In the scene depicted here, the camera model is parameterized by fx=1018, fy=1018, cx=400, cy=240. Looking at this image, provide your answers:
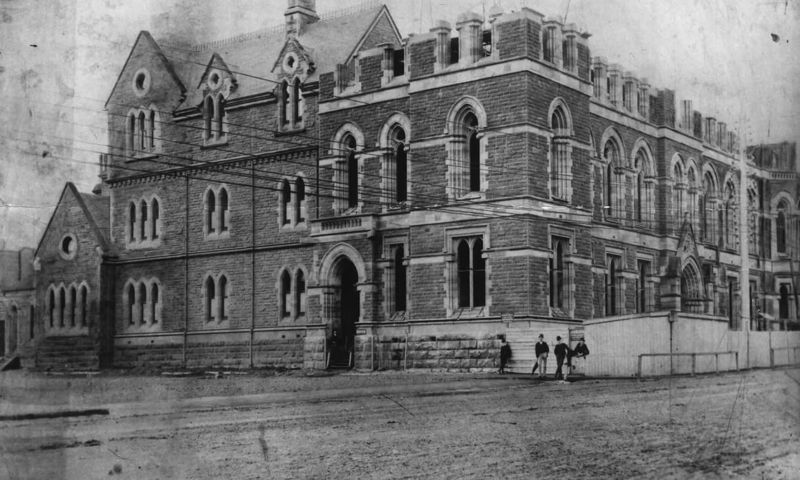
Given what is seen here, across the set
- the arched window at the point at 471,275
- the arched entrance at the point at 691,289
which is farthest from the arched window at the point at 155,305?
the arched entrance at the point at 691,289

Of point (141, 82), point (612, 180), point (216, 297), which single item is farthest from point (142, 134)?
point (612, 180)

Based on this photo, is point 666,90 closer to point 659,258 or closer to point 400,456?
point 659,258

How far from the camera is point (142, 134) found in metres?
35.3

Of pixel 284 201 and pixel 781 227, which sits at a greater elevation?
pixel 284 201

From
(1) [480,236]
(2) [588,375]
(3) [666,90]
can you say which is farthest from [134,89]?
(3) [666,90]

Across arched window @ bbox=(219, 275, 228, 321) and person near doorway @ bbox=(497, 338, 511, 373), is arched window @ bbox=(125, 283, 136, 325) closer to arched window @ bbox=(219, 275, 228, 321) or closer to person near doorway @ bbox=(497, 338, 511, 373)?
arched window @ bbox=(219, 275, 228, 321)

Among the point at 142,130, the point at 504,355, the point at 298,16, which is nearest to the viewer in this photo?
the point at 504,355

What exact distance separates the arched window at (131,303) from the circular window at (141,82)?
22.6ft

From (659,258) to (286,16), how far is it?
727 inches

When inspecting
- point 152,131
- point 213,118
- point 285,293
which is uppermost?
point 213,118

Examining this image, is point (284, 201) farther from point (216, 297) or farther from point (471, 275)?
point (471, 275)

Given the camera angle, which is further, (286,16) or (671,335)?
(286,16)

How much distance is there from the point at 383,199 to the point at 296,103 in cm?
648

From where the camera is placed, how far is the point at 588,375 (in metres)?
30.2
